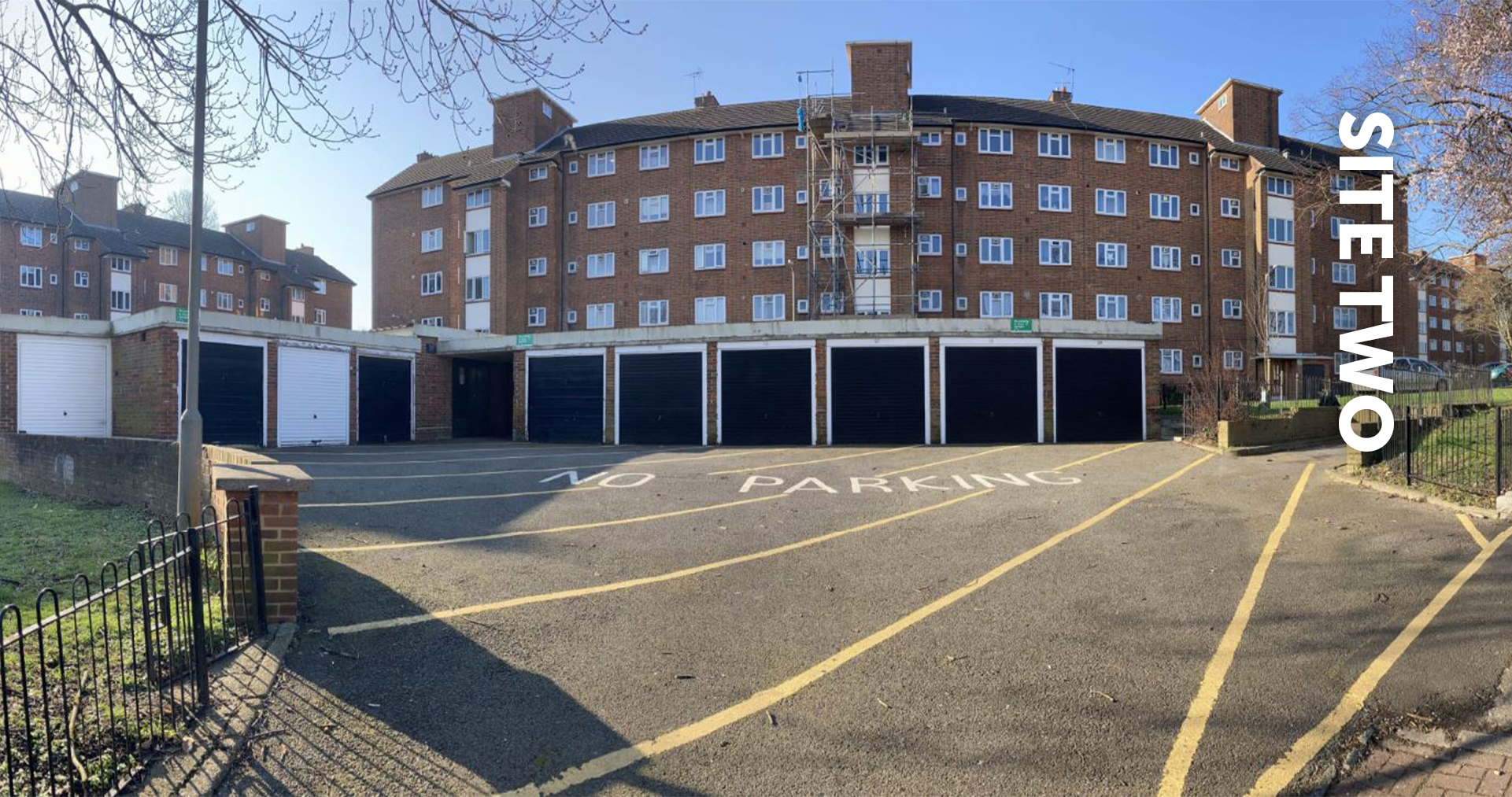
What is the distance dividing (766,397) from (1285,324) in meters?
32.1

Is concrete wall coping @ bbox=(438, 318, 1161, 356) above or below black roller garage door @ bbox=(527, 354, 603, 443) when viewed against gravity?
above

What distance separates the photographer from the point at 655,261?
3822 cm

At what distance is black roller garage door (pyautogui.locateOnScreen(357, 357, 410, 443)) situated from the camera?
25172 millimetres

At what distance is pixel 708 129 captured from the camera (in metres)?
37.2

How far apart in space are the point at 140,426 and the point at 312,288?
154ft

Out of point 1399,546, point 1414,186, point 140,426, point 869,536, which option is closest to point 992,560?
point 869,536

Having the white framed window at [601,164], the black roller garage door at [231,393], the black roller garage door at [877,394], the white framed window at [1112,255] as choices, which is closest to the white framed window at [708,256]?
the white framed window at [601,164]

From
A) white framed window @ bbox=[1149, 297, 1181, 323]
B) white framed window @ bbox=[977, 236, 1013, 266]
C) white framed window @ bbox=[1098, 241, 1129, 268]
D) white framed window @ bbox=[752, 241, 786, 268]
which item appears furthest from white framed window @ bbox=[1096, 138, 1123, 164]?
white framed window @ bbox=[752, 241, 786, 268]

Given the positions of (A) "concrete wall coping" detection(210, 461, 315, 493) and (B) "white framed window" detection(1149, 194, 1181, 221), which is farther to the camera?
(B) "white framed window" detection(1149, 194, 1181, 221)

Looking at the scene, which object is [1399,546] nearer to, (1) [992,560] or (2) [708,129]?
(1) [992,560]

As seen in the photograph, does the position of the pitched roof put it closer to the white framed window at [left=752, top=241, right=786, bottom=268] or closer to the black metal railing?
the white framed window at [left=752, top=241, right=786, bottom=268]

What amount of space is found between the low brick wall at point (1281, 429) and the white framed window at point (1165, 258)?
2012 cm

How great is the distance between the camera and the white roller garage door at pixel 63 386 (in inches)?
793

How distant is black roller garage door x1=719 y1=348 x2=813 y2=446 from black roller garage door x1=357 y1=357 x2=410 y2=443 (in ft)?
39.7
